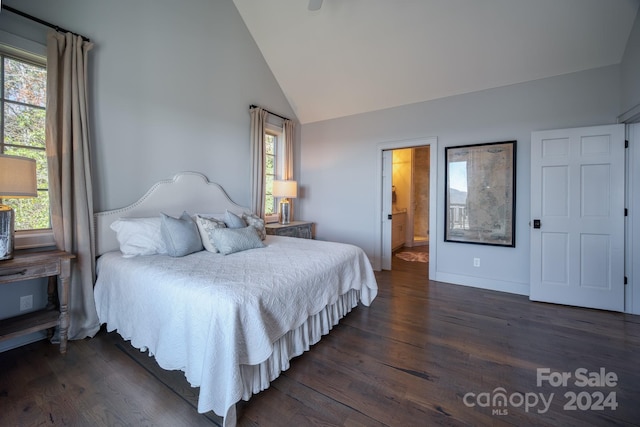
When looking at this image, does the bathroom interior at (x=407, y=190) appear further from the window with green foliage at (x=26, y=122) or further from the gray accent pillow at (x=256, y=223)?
the window with green foliage at (x=26, y=122)

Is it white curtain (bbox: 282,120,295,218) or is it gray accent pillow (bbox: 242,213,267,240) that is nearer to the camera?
gray accent pillow (bbox: 242,213,267,240)

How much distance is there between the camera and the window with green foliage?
A: 2.07 metres

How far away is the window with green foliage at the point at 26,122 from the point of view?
6.79 ft

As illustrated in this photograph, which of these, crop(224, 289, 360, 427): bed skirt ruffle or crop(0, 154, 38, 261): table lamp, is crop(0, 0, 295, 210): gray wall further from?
crop(224, 289, 360, 427): bed skirt ruffle

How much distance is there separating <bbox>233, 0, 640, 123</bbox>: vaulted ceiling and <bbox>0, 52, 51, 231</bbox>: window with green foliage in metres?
2.64

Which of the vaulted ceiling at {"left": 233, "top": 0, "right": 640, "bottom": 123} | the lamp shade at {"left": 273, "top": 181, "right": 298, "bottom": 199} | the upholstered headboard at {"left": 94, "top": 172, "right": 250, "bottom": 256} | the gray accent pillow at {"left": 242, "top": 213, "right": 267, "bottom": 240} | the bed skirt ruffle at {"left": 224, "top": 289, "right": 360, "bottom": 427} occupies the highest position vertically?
the vaulted ceiling at {"left": 233, "top": 0, "right": 640, "bottom": 123}

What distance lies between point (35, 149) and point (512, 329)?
452cm

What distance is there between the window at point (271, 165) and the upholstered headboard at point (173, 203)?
2.56ft

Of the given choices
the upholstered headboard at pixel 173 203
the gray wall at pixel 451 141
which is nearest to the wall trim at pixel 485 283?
the gray wall at pixel 451 141

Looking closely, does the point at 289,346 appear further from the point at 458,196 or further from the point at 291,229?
the point at 458,196

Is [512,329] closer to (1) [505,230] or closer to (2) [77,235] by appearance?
(1) [505,230]

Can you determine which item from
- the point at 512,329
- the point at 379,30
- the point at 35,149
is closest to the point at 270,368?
the point at 512,329

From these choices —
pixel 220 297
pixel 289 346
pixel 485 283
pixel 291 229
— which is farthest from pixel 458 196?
pixel 220 297

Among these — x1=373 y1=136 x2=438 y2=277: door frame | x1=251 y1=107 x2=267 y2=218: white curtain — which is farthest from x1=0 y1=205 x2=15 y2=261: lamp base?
x1=373 y1=136 x2=438 y2=277: door frame
